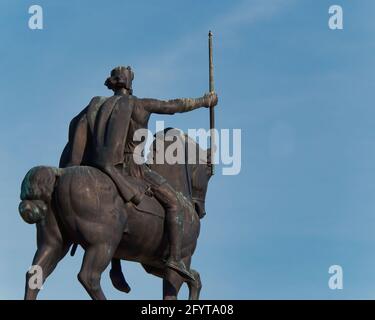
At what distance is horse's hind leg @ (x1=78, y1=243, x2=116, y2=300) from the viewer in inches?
835

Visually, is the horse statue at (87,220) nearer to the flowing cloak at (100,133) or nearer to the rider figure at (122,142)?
the rider figure at (122,142)

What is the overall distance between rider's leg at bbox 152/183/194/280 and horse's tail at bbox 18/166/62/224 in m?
1.84

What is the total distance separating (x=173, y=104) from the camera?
22.7 metres

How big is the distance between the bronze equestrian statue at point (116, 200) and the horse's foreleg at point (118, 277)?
0.02m

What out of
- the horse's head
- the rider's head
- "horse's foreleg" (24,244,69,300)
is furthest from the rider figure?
"horse's foreleg" (24,244,69,300)

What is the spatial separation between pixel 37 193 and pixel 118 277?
7.94 feet

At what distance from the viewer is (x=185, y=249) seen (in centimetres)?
2286

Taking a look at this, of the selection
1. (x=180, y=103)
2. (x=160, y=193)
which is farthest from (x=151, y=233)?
(x=180, y=103)

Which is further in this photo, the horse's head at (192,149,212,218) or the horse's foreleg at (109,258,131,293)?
the horse's head at (192,149,212,218)

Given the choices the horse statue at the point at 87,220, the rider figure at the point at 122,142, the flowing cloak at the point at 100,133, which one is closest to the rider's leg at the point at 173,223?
the rider figure at the point at 122,142

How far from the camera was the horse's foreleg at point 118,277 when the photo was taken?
22.9m

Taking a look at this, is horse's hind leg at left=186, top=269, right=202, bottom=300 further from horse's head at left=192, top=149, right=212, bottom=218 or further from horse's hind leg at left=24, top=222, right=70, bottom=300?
horse's hind leg at left=24, top=222, right=70, bottom=300
